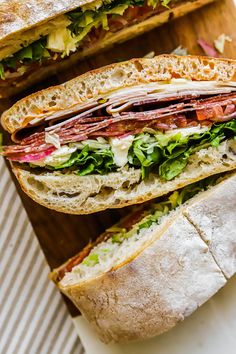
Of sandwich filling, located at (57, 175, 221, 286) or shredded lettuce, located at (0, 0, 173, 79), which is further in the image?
sandwich filling, located at (57, 175, 221, 286)

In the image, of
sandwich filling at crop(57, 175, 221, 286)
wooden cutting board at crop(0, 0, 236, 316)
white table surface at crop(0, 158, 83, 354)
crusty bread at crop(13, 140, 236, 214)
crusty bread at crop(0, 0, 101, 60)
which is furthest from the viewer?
wooden cutting board at crop(0, 0, 236, 316)

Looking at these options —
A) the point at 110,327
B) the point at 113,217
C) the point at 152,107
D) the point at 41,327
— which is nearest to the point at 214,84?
the point at 152,107

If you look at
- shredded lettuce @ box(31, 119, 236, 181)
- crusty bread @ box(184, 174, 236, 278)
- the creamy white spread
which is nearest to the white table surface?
shredded lettuce @ box(31, 119, 236, 181)

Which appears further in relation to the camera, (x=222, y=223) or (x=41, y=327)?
(x=41, y=327)

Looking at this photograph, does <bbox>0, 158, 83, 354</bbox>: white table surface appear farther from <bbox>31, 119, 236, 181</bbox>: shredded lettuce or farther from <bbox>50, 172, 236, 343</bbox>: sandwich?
<bbox>31, 119, 236, 181</bbox>: shredded lettuce

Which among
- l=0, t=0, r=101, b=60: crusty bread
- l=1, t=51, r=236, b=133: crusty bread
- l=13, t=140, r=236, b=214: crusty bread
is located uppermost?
l=0, t=0, r=101, b=60: crusty bread

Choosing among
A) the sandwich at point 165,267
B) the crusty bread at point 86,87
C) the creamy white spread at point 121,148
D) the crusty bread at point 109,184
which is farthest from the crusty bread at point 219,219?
the crusty bread at point 86,87

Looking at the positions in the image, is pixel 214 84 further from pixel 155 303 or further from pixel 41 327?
pixel 41 327

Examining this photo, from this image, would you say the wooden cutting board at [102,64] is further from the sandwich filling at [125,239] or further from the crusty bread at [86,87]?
the crusty bread at [86,87]
